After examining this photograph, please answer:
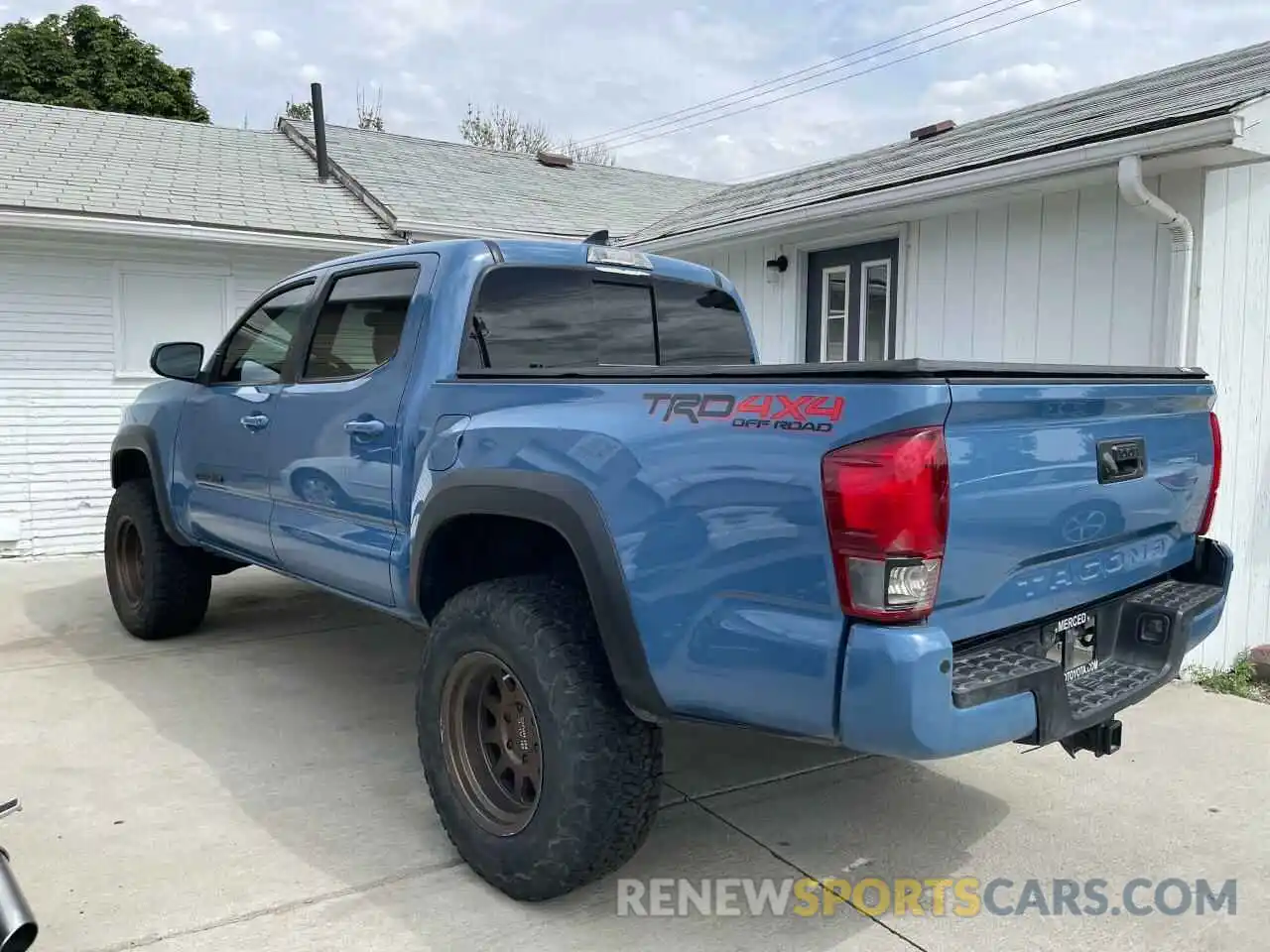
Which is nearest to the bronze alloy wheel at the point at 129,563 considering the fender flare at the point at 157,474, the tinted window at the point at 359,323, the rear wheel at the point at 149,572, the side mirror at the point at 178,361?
the rear wheel at the point at 149,572

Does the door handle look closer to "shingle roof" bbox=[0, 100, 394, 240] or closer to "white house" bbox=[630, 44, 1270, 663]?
"white house" bbox=[630, 44, 1270, 663]

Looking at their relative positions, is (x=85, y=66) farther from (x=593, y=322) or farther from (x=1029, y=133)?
(x=593, y=322)

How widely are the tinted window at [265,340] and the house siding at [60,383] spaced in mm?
5094

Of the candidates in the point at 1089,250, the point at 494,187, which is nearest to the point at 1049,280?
the point at 1089,250

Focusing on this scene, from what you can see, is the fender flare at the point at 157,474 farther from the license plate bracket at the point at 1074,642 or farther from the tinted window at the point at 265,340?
the license plate bracket at the point at 1074,642

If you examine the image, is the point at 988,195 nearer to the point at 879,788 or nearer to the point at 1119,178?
the point at 1119,178

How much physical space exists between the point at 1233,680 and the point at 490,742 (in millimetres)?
4459

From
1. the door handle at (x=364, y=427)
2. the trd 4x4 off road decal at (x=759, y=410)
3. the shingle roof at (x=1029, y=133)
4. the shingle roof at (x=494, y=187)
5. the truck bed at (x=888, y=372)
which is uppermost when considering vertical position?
the shingle roof at (x=494, y=187)

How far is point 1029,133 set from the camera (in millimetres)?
6742

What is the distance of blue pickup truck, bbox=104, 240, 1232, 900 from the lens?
228 cm

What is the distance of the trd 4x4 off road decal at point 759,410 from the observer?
2.31m

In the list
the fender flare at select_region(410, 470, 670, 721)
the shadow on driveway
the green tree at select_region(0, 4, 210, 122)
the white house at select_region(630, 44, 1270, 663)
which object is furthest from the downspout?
the green tree at select_region(0, 4, 210, 122)

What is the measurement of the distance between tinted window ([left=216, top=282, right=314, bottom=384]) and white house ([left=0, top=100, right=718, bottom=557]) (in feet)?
15.5

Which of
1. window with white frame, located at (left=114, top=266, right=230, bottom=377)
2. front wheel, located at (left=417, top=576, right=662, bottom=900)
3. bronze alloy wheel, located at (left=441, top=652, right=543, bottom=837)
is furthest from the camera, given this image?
window with white frame, located at (left=114, top=266, right=230, bottom=377)
